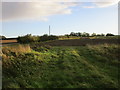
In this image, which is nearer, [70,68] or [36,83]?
[36,83]

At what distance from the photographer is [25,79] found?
17.4ft

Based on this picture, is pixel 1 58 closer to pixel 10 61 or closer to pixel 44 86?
pixel 10 61

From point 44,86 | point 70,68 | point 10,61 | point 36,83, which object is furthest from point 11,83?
point 70,68

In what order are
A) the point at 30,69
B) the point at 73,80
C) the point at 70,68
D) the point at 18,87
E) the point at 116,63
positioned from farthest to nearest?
the point at 116,63
the point at 70,68
the point at 30,69
the point at 73,80
the point at 18,87

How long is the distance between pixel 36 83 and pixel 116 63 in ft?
16.3

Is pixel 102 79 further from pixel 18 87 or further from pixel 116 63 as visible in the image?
pixel 18 87

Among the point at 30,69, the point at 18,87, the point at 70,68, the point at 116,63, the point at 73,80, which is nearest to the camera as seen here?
the point at 18,87

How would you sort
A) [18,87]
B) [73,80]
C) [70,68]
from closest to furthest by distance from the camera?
[18,87], [73,80], [70,68]

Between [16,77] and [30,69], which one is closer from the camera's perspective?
[16,77]

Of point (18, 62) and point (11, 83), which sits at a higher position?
point (18, 62)

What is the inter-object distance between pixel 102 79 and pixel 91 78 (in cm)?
44

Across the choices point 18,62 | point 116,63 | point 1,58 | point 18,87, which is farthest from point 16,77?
point 116,63

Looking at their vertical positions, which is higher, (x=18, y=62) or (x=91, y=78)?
(x=18, y=62)

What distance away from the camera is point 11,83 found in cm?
493
